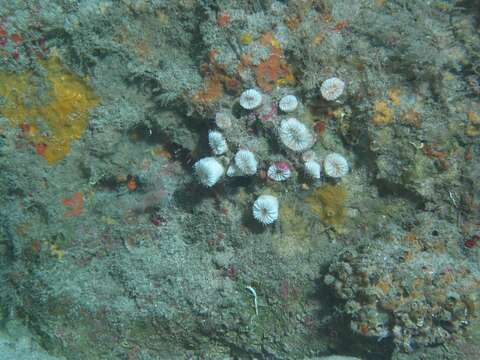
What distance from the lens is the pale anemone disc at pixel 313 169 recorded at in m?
3.84

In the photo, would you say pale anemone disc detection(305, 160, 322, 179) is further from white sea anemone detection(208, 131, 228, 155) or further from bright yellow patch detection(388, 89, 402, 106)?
bright yellow patch detection(388, 89, 402, 106)

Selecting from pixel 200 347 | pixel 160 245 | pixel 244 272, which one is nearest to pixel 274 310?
pixel 244 272

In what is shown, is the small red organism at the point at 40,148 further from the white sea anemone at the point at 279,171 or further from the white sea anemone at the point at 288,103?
the white sea anemone at the point at 288,103

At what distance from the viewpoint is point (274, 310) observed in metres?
4.36

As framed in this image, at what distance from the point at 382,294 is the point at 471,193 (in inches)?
56.3

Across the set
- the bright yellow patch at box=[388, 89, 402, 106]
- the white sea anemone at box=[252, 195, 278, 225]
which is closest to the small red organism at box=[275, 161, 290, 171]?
the white sea anemone at box=[252, 195, 278, 225]

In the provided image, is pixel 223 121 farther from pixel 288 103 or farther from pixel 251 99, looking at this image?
pixel 288 103

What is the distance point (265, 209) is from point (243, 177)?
495 millimetres

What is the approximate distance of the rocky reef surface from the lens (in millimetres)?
3783

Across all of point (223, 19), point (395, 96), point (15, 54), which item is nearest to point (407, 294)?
point (395, 96)

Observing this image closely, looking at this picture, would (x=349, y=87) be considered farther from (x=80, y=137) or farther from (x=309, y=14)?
(x=80, y=137)

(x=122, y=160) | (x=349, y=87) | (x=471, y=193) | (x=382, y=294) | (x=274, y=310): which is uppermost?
(x=349, y=87)

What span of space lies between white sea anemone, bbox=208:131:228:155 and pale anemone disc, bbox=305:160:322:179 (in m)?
0.92

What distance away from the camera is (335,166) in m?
3.90
